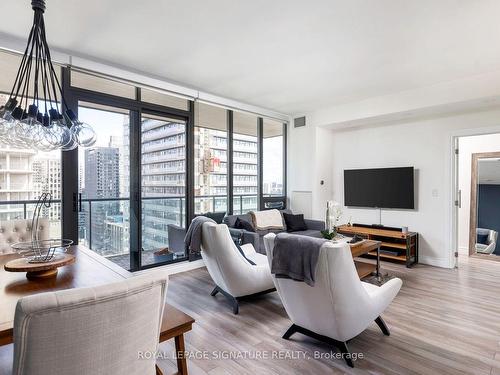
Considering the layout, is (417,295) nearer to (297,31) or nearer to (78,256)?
(297,31)

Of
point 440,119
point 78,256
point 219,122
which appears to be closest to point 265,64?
point 219,122

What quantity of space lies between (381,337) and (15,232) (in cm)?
323

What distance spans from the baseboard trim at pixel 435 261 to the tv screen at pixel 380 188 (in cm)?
86

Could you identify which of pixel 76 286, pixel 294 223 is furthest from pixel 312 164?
pixel 76 286

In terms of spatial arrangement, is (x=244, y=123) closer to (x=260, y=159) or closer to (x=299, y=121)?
(x=260, y=159)

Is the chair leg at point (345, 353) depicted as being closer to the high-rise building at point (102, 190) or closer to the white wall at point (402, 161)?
the high-rise building at point (102, 190)

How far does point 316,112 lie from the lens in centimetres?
563

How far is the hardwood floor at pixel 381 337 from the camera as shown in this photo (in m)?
2.11

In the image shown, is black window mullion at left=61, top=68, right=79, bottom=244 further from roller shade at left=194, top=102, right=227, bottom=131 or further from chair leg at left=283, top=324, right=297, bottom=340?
chair leg at left=283, top=324, right=297, bottom=340

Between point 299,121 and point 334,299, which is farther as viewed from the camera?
point 299,121

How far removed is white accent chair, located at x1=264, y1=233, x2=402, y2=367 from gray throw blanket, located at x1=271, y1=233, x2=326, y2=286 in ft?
0.17

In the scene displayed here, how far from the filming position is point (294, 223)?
17.3 feet

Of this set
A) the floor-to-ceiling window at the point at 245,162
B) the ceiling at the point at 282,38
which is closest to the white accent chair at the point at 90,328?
the ceiling at the point at 282,38

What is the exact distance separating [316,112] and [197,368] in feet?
15.6
